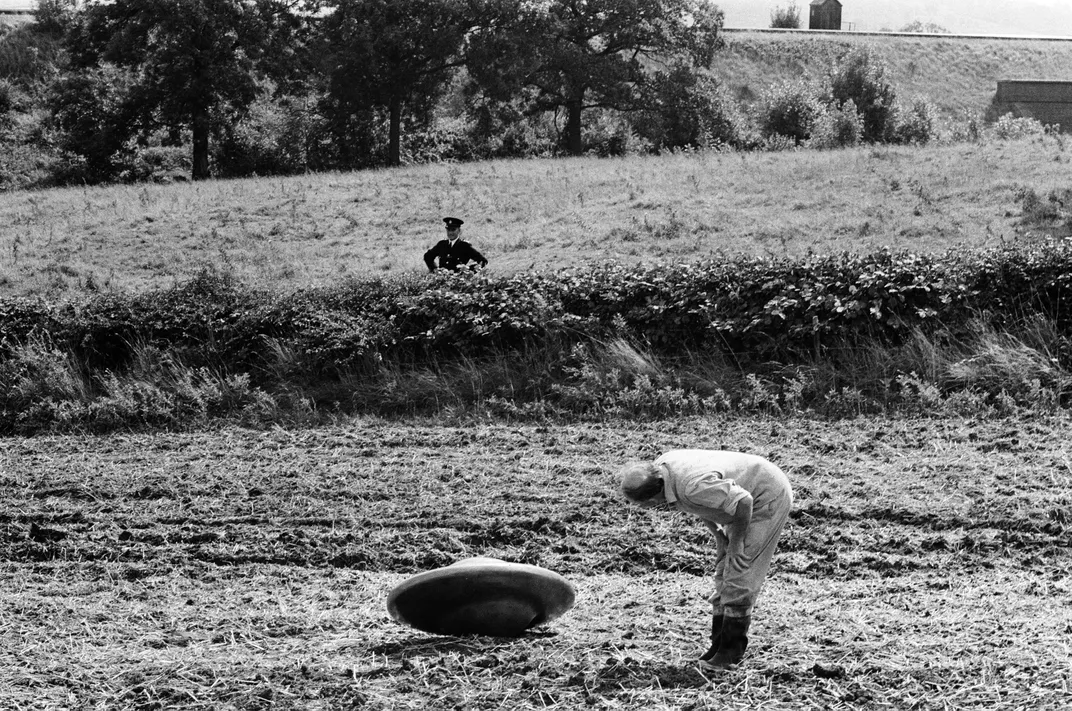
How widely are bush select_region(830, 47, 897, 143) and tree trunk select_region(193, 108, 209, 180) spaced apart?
2339 cm

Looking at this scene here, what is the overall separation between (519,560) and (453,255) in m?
7.20

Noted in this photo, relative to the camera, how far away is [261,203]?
25781 millimetres

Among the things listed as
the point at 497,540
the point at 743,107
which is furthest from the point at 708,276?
the point at 743,107

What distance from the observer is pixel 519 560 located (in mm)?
8156

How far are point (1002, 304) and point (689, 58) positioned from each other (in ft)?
98.1

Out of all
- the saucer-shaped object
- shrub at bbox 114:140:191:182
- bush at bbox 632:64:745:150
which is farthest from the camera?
bush at bbox 632:64:745:150

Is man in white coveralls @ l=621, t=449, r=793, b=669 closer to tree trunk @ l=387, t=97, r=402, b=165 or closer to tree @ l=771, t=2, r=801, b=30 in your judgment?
tree trunk @ l=387, t=97, r=402, b=165

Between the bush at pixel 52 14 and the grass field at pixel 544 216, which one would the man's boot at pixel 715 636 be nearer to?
the grass field at pixel 544 216

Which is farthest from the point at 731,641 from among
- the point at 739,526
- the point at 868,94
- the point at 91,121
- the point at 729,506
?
the point at 868,94

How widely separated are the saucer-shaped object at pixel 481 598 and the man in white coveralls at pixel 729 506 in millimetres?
852

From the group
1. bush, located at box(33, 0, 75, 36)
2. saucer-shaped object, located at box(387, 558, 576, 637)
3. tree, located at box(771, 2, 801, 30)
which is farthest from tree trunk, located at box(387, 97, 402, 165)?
tree, located at box(771, 2, 801, 30)

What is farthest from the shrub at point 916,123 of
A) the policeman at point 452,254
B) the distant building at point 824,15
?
the distant building at point 824,15

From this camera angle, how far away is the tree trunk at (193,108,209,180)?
37094 millimetres

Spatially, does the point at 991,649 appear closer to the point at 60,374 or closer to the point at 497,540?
the point at 497,540
